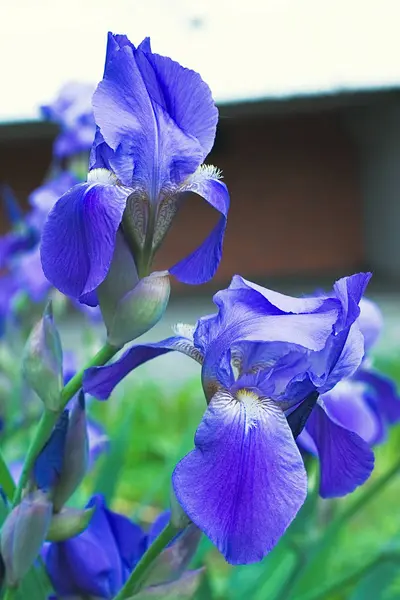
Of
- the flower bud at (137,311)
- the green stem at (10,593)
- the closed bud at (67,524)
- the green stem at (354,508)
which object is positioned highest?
the flower bud at (137,311)

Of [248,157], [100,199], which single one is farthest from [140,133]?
[248,157]

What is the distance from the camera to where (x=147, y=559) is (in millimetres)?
368

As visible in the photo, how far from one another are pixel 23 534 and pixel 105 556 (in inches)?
3.6

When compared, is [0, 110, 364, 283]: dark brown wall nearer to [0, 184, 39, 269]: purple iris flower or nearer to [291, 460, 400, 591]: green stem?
[0, 184, 39, 269]: purple iris flower

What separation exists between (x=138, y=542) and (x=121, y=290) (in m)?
0.19

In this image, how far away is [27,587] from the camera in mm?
402

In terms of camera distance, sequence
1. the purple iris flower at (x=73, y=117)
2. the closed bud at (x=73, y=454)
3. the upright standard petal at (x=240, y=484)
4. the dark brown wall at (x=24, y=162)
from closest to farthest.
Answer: the upright standard petal at (x=240, y=484) → the closed bud at (x=73, y=454) → the purple iris flower at (x=73, y=117) → the dark brown wall at (x=24, y=162)

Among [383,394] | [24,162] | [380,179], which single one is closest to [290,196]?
[380,179]

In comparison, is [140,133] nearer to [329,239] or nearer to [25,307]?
[25,307]

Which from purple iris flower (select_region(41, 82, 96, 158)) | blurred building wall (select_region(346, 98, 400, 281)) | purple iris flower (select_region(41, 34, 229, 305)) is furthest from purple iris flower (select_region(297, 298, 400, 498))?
blurred building wall (select_region(346, 98, 400, 281))

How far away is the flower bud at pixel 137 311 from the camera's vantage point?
360mm

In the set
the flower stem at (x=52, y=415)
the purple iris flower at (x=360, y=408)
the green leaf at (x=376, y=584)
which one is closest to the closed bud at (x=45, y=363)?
the flower stem at (x=52, y=415)

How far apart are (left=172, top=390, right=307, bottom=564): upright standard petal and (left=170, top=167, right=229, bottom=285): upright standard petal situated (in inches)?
3.3

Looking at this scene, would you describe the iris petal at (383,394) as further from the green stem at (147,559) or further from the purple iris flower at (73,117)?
the purple iris flower at (73,117)
